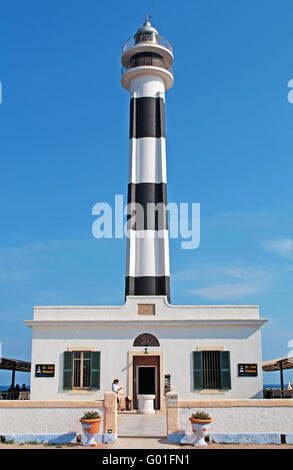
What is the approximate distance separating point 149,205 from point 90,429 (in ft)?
41.1

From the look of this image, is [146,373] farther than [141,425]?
Yes

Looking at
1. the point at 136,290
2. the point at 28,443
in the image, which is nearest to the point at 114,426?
the point at 28,443

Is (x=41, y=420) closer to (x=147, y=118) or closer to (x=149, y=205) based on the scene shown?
(x=149, y=205)

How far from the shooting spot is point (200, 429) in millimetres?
11961

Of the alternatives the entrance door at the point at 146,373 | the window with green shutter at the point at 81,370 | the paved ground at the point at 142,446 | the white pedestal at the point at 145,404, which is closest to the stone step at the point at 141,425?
the white pedestal at the point at 145,404

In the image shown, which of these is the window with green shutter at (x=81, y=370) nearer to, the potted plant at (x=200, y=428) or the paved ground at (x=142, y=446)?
the paved ground at (x=142, y=446)

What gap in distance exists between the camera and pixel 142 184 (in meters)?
23.3

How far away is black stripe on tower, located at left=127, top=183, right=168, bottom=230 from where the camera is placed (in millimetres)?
22731

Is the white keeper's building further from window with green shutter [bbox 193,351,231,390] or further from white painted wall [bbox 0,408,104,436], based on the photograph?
white painted wall [bbox 0,408,104,436]

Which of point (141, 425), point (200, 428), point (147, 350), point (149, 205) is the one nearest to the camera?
point (200, 428)

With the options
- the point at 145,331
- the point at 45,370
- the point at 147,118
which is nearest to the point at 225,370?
the point at 145,331

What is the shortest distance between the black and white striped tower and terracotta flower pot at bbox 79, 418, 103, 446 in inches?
396
